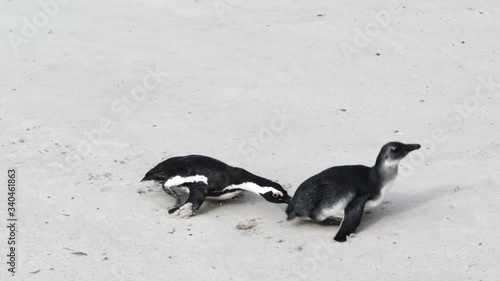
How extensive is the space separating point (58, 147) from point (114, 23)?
2.25 meters

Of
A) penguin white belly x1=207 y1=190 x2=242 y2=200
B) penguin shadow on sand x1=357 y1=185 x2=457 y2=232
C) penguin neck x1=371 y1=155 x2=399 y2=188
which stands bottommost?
penguin shadow on sand x1=357 y1=185 x2=457 y2=232

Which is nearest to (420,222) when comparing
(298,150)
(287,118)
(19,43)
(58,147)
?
(298,150)

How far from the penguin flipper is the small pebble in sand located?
0.45 m

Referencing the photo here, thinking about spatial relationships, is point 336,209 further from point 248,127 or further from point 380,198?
point 248,127

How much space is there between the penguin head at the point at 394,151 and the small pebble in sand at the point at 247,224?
72 centimetres

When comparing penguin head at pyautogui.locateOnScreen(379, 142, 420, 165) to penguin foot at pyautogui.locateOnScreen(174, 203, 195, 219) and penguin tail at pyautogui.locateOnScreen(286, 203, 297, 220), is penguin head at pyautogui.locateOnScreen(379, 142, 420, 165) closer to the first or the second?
penguin tail at pyautogui.locateOnScreen(286, 203, 297, 220)

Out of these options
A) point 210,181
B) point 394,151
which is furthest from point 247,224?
point 394,151

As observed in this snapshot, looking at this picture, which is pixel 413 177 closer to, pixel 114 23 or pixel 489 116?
pixel 489 116

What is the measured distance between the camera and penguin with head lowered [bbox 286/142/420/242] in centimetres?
441

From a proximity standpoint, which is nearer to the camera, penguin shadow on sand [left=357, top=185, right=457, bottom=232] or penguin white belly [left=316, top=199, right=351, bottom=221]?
penguin white belly [left=316, top=199, right=351, bottom=221]

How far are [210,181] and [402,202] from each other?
1.03 meters

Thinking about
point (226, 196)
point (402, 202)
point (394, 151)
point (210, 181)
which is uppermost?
point (394, 151)

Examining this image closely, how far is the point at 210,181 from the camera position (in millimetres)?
4707

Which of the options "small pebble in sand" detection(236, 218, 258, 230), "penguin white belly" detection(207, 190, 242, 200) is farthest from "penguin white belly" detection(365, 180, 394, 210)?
"penguin white belly" detection(207, 190, 242, 200)
